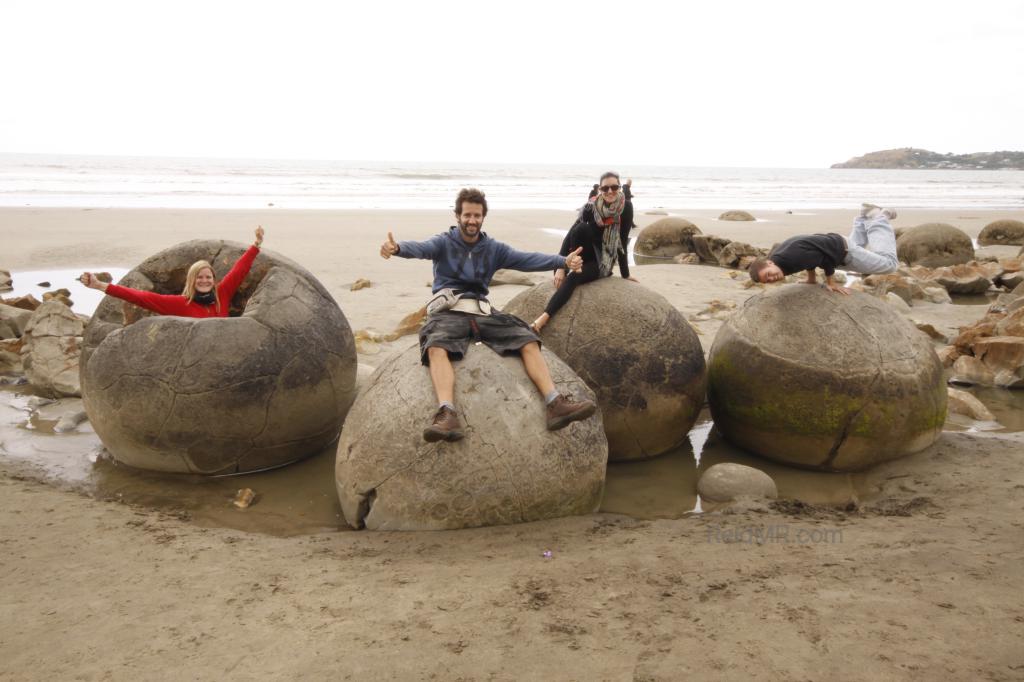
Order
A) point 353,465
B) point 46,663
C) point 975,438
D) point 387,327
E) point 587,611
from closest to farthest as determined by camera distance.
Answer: point 46,663 → point 587,611 → point 353,465 → point 975,438 → point 387,327

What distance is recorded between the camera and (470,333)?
4.68 metres

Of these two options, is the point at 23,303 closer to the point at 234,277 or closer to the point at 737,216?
the point at 234,277

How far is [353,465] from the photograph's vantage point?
439cm

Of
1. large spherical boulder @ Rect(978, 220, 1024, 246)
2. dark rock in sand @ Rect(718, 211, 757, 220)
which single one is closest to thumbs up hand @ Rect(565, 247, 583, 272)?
large spherical boulder @ Rect(978, 220, 1024, 246)

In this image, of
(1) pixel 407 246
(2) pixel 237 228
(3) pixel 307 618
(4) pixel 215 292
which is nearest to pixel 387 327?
(4) pixel 215 292

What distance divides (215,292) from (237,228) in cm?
1586

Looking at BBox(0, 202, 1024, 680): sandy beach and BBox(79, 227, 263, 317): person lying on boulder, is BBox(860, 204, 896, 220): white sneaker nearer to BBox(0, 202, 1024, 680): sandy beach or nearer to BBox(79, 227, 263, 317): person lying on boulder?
BBox(0, 202, 1024, 680): sandy beach

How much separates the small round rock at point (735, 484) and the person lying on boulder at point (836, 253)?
129cm

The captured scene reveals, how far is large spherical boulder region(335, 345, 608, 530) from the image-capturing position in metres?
4.12

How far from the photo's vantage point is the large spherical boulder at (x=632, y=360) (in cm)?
528

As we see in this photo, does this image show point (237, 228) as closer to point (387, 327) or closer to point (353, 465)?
point (387, 327)

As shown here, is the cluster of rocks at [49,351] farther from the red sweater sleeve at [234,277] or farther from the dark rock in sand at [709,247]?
the dark rock in sand at [709,247]

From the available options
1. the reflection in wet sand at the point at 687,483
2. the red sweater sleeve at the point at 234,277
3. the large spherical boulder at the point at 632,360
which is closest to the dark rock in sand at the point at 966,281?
the reflection in wet sand at the point at 687,483

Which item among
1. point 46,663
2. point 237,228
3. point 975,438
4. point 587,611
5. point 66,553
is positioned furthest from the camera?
point 237,228
